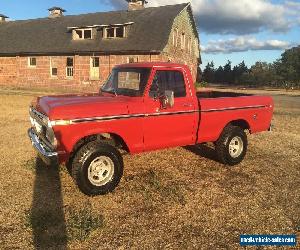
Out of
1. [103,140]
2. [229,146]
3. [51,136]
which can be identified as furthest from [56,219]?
[229,146]

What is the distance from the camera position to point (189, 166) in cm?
777

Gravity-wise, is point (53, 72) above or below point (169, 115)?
above

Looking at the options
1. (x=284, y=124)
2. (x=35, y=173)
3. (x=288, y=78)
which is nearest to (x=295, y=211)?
(x=35, y=173)

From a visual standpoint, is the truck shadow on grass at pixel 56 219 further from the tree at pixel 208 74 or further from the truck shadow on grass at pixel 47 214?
the tree at pixel 208 74

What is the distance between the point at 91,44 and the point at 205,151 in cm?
2274

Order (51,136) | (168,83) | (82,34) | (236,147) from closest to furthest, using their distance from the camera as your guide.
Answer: (51,136) < (168,83) < (236,147) < (82,34)

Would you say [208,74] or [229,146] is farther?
[208,74]

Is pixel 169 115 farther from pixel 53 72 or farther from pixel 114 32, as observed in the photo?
pixel 53 72

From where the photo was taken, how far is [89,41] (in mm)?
30047

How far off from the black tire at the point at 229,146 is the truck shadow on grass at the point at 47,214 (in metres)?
3.56

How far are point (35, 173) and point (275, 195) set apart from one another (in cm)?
464

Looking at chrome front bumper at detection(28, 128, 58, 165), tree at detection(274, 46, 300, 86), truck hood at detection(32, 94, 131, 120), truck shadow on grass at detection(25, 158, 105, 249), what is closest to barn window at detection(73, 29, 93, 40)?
truck hood at detection(32, 94, 131, 120)

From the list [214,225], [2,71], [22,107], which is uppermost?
[2,71]

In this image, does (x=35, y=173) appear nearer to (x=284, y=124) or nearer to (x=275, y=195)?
(x=275, y=195)
